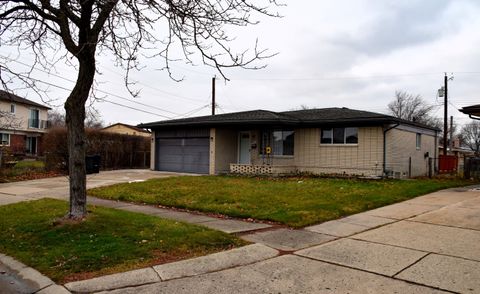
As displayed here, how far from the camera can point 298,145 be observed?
834 inches

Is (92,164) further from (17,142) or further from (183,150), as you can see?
(17,142)

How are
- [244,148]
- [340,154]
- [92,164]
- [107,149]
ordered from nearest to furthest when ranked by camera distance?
[340,154] < [92,164] < [244,148] < [107,149]

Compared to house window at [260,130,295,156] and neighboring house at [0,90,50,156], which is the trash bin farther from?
neighboring house at [0,90,50,156]

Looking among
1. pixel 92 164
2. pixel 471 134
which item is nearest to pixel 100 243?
pixel 92 164

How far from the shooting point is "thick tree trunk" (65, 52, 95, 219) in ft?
25.0

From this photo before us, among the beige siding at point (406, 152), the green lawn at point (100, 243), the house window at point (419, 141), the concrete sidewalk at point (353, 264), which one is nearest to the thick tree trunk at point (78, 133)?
the green lawn at point (100, 243)

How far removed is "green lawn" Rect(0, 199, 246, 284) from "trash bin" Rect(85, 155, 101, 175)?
13781mm

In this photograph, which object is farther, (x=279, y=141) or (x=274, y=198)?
(x=279, y=141)

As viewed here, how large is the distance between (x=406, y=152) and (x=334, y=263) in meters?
16.5

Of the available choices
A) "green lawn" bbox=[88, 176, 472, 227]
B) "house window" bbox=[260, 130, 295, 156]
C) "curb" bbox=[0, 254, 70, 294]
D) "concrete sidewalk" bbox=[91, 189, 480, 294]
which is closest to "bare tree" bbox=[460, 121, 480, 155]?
"house window" bbox=[260, 130, 295, 156]

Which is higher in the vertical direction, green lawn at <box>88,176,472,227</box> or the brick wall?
the brick wall

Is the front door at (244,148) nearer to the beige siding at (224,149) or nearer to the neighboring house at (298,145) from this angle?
the neighboring house at (298,145)

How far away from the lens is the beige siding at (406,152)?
18.7 m

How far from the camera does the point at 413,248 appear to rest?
240 inches
